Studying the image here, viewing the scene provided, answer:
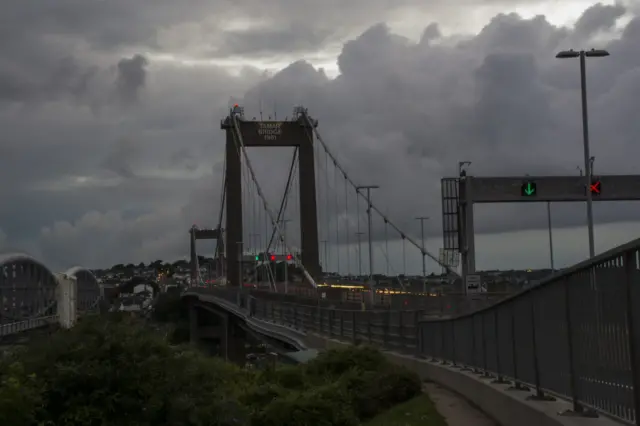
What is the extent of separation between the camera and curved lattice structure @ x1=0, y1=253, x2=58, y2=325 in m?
64.5

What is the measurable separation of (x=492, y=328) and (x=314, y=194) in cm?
7347

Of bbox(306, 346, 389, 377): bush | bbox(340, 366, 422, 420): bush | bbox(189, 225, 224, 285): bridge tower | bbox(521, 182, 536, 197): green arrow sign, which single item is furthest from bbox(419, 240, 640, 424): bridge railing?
bbox(189, 225, 224, 285): bridge tower

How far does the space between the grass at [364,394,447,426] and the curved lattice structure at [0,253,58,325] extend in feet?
165

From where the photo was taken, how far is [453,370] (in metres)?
16.4

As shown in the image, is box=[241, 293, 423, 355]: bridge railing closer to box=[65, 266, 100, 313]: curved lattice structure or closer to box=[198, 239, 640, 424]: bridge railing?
box=[198, 239, 640, 424]: bridge railing

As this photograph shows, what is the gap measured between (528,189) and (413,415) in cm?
2026

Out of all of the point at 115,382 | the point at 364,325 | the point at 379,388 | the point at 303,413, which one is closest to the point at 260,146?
the point at 364,325

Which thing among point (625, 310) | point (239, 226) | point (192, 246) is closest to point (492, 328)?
point (625, 310)

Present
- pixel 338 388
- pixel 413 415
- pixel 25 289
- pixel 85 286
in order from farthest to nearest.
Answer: pixel 85 286, pixel 25 289, pixel 413 415, pixel 338 388

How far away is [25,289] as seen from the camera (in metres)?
68.8

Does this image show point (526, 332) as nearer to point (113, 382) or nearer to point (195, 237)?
point (113, 382)

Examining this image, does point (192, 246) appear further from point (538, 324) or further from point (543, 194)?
point (538, 324)

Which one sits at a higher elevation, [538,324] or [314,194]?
[314,194]

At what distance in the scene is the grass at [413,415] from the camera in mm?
13109
